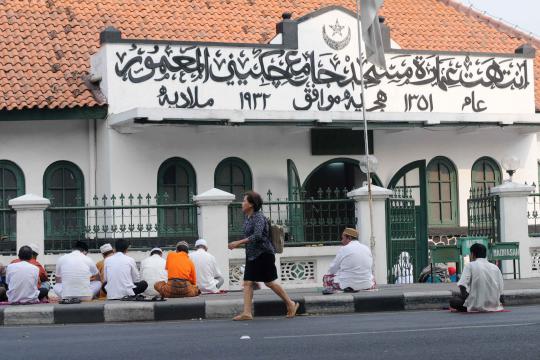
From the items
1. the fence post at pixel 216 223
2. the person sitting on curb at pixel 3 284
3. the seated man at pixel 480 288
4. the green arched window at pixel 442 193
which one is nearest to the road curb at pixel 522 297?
the seated man at pixel 480 288

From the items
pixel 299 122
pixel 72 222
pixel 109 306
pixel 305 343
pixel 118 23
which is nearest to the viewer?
pixel 305 343

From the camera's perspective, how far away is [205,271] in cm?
2117

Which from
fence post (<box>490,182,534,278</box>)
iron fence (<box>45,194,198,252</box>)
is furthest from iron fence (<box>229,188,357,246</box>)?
fence post (<box>490,182,534,278</box>)

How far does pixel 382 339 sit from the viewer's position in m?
13.2

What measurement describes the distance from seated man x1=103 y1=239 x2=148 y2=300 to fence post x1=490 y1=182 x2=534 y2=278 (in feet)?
24.1

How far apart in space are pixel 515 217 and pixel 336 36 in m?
5.76

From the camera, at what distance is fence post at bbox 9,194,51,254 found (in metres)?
21.8

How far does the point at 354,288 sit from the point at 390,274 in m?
3.31

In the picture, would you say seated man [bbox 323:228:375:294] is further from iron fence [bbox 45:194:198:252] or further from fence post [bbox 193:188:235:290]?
iron fence [bbox 45:194:198:252]

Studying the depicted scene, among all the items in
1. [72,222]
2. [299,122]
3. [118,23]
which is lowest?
[72,222]

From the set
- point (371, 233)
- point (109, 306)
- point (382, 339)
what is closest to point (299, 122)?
point (371, 233)

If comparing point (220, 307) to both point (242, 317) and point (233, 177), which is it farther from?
point (233, 177)

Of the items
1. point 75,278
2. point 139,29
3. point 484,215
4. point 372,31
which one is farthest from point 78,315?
point 139,29

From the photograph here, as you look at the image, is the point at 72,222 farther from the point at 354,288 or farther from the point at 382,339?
the point at 382,339
